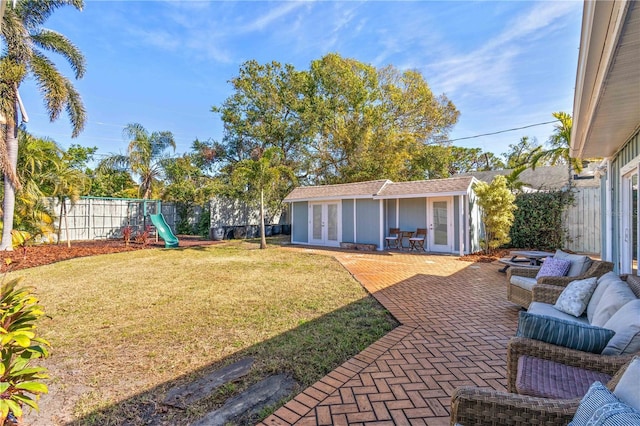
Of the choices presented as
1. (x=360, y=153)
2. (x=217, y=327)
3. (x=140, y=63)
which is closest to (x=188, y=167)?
(x=140, y=63)

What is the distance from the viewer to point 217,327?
4.46 meters

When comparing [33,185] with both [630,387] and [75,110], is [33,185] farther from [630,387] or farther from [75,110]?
[630,387]

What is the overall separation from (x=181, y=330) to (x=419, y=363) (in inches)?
126

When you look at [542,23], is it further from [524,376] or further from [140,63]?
[140,63]

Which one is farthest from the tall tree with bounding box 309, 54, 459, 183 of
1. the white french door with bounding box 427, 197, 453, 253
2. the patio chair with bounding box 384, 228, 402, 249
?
the white french door with bounding box 427, 197, 453, 253

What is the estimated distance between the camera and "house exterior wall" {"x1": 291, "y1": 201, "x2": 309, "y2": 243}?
15711mm

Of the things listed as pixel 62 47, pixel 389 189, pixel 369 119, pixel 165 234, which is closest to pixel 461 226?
pixel 389 189

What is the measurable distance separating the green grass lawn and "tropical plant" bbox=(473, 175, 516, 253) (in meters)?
5.95

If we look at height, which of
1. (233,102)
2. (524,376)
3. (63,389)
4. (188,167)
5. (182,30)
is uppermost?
(233,102)

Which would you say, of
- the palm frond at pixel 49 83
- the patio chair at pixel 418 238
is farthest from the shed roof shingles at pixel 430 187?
the palm frond at pixel 49 83

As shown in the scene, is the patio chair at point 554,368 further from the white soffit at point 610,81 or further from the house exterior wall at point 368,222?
the house exterior wall at point 368,222

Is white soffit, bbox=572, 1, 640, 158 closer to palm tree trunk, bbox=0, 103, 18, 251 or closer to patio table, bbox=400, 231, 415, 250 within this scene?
patio table, bbox=400, 231, 415, 250

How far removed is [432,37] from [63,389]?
1706 centimetres

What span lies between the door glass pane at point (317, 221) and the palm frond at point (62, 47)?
453 inches
